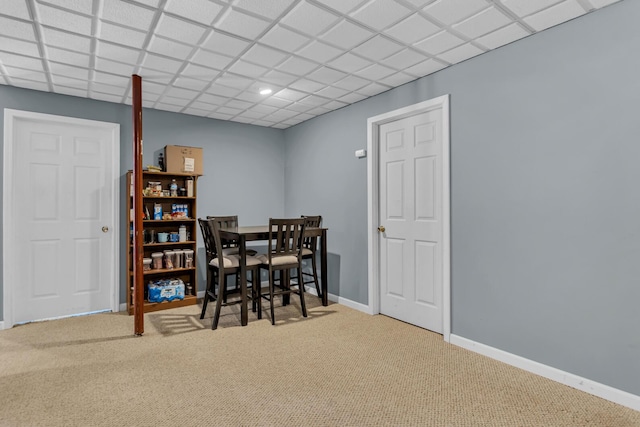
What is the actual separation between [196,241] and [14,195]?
1.85m

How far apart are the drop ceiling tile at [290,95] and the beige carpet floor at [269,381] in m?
2.47

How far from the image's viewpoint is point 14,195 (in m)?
3.53

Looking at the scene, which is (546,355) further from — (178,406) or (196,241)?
(196,241)

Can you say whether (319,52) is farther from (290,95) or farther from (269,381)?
(269,381)

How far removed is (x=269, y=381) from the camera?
2375 millimetres

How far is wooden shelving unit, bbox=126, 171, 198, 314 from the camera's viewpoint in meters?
3.96

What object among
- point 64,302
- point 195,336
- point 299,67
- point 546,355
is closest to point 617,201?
point 546,355

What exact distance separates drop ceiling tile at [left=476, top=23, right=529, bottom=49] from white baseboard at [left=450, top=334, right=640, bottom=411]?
7.81 ft

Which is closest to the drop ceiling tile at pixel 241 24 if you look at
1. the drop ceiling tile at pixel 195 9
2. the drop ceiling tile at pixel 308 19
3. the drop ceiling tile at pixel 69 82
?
the drop ceiling tile at pixel 195 9

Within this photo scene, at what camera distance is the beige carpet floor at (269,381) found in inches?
77.4

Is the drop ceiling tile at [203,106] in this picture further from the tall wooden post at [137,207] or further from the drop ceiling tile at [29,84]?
the drop ceiling tile at [29,84]

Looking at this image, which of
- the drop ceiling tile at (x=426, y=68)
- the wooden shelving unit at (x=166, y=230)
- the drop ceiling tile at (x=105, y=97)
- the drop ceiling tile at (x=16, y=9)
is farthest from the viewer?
the wooden shelving unit at (x=166, y=230)

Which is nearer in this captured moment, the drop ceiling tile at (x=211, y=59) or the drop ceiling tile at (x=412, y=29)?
the drop ceiling tile at (x=412, y=29)

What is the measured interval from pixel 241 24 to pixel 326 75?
1.10 m
